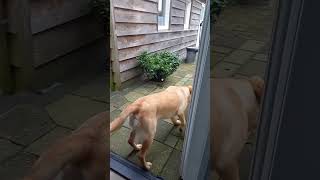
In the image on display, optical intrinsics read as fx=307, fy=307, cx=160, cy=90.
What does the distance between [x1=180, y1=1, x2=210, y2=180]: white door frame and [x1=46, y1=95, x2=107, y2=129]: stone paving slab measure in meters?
0.27

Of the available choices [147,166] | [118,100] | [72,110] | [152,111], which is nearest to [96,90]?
[72,110]

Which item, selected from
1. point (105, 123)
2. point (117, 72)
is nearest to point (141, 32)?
point (117, 72)

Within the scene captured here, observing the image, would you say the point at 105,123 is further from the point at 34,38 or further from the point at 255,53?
the point at 255,53

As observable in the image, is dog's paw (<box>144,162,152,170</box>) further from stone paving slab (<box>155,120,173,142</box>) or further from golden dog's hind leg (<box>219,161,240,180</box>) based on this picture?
golden dog's hind leg (<box>219,161,240,180</box>)

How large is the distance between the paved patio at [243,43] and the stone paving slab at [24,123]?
362 millimetres

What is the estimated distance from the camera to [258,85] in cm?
42

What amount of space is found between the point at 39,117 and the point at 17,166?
0.13 metres

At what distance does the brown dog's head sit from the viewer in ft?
1.35

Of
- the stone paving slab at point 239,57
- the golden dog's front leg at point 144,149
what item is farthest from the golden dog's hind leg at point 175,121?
the stone paving slab at point 239,57

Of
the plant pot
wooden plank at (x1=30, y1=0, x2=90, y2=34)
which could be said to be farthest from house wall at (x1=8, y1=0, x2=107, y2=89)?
the plant pot

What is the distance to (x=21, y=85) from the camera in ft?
1.97

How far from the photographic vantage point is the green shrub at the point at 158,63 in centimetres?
97

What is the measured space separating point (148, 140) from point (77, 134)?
0.42 meters

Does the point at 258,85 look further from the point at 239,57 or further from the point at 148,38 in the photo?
the point at 148,38
